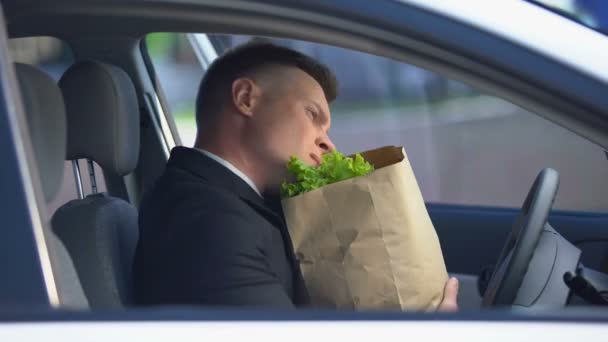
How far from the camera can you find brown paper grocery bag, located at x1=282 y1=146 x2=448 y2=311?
190cm

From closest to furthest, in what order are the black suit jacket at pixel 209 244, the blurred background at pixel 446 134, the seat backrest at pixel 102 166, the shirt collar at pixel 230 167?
the black suit jacket at pixel 209 244
the seat backrest at pixel 102 166
the shirt collar at pixel 230 167
the blurred background at pixel 446 134

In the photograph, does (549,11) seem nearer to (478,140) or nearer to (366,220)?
(366,220)

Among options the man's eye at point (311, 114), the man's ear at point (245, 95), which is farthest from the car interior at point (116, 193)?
the man's eye at point (311, 114)

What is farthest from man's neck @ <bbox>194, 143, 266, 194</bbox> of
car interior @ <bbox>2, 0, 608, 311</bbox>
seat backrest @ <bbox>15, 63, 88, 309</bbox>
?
seat backrest @ <bbox>15, 63, 88, 309</bbox>

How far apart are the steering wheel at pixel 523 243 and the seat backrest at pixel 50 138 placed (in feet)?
2.90

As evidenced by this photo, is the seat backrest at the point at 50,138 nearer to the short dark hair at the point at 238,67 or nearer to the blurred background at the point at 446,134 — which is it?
the short dark hair at the point at 238,67

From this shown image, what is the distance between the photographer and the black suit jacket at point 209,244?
1836mm

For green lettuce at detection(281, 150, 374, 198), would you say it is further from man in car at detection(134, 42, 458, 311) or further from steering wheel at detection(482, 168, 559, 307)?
steering wheel at detection(482, 168, 559, 307)

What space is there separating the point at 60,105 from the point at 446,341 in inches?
31.6

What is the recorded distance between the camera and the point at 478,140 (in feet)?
19.7

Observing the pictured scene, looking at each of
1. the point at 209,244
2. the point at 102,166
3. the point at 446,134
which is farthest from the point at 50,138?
the point at 446,134

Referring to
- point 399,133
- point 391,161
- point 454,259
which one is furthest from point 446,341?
point 399,133

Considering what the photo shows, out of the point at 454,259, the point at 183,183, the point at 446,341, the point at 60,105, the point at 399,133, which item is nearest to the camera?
the point at 446,341

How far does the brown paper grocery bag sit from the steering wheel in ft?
0.58
